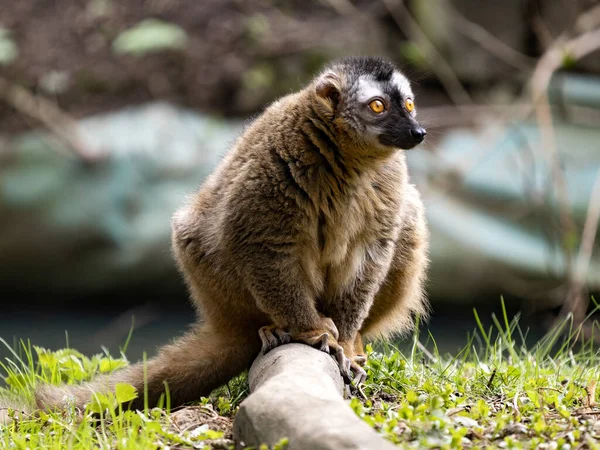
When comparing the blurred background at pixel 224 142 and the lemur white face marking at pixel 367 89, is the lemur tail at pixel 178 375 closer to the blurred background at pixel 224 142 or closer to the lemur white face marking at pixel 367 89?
the lemur white face marking at pixel 367 89

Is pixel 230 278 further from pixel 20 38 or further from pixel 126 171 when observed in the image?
pixel 20 38

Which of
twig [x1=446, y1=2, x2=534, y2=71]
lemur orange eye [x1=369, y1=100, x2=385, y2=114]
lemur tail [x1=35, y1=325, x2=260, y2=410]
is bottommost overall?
lemur tail [x1=35, y1=325, x2=260, y2=410]

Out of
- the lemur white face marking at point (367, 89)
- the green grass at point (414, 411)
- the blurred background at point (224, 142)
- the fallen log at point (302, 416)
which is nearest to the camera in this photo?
the fallen log at point (302, 416)

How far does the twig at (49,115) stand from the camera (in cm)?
852

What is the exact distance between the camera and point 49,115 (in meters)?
8.55

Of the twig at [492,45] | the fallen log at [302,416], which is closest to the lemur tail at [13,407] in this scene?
the fallen log at [302,416]


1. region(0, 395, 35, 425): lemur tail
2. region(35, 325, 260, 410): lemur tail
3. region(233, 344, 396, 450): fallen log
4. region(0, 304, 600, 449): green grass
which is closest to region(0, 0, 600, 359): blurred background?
region(0, 304, 600, 449): green grass

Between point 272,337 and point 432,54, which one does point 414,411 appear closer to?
point 272,337

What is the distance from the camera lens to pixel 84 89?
8.97 metres

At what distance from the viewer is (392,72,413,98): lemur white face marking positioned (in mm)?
4109

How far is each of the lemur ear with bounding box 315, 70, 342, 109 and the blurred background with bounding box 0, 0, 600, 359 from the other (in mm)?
3717

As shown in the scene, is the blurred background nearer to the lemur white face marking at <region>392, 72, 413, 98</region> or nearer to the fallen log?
the lemur white face marking at <region>392, 72, 413, 98</region>

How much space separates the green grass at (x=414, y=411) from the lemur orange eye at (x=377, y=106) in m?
1.30

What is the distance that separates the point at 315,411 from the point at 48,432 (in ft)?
4.97
